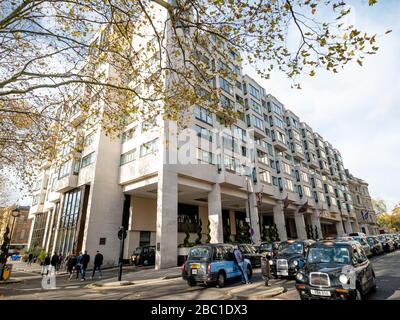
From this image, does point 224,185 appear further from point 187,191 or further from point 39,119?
point 39,119

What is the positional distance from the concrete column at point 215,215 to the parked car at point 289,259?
13.1 metres

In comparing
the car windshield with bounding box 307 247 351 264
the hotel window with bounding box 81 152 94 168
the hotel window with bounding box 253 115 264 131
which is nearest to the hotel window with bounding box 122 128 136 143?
the hotel window with bounding box 81 152 94 168

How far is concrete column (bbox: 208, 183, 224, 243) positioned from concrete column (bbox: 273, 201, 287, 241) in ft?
47.3

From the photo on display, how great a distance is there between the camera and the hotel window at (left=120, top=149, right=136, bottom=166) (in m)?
26.7

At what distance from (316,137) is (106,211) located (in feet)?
180

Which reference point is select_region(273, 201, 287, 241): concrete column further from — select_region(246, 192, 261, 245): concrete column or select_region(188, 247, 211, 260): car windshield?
select_region(188, 247, 211, 260): car windshield

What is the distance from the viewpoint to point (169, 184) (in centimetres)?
2192

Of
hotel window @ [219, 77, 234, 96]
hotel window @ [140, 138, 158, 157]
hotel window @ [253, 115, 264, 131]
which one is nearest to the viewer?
hotel window @ [140, 138, 158, 157]

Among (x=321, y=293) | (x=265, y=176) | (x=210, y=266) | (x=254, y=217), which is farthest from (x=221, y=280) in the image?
(x=265, y=176)

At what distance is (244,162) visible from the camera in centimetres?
3166

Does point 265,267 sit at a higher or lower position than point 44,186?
lower

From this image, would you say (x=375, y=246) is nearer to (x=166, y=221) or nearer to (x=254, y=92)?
(x=166, y=221)

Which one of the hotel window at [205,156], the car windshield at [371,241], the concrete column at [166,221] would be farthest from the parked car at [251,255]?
the hotel window at [205,156]
